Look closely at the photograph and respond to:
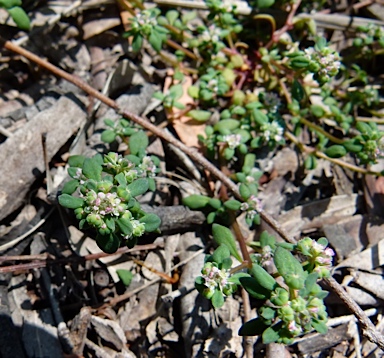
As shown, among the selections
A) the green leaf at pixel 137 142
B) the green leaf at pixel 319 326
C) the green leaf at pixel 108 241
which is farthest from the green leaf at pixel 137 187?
the green leaf at pixel 319 326

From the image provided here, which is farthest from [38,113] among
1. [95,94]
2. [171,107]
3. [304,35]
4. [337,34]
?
[337,34]

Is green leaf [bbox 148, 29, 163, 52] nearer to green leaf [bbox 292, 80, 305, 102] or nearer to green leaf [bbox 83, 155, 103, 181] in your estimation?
green leaf [bbox 292, 80, 305, 102]

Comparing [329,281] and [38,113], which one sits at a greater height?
[38,113]

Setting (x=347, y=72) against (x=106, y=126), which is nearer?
(x=106, y=126)

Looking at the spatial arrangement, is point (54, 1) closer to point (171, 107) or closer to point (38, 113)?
point (38, 113)

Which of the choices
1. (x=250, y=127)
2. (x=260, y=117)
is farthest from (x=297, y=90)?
(x=250, y=127)

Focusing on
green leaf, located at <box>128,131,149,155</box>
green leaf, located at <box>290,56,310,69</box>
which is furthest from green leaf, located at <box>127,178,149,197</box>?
green leaf, located at <box>290,56,310,69</box>
